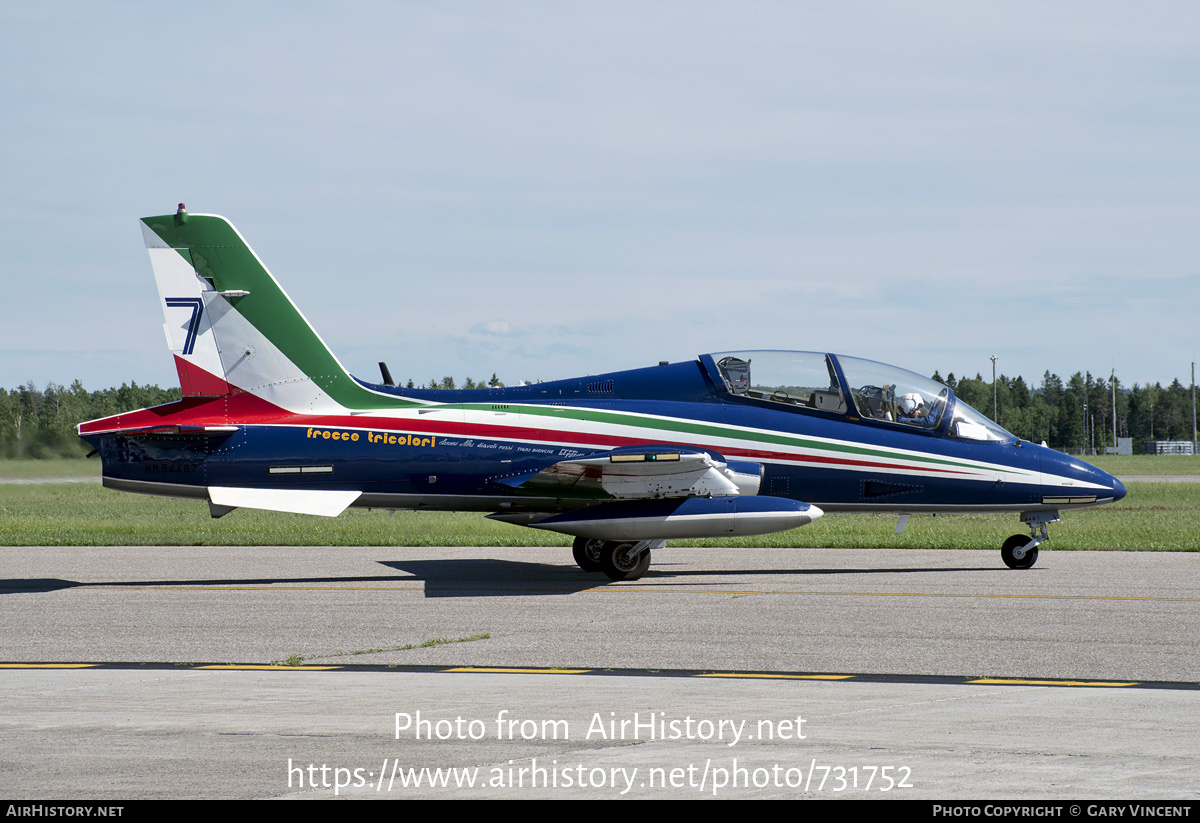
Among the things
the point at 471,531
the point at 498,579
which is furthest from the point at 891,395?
the point at 471,531

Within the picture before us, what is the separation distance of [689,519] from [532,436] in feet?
9.13

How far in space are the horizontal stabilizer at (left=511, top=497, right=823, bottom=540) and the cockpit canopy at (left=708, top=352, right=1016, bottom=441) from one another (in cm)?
203

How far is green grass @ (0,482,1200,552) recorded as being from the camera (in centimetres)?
2211

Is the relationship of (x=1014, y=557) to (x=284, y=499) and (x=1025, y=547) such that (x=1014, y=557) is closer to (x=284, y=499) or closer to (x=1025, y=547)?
(x=1025, y=547)

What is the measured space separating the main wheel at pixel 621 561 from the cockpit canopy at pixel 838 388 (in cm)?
282

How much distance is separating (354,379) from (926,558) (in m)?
9.67

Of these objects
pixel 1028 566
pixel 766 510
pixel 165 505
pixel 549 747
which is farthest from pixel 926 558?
pixel 165 505

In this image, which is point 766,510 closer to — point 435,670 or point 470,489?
point 470,489

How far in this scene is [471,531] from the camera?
83.7 feet

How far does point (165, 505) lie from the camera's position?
43.2m

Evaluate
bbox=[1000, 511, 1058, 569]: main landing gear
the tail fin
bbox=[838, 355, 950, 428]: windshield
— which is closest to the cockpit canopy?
bbox=[838, 355, 950, 428]: windshield

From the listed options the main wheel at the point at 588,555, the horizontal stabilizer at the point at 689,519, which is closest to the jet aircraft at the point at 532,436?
the horizontal stabilizer at the point at 689,519

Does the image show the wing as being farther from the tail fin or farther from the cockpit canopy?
the tail fin

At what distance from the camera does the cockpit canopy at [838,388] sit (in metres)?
16.9
